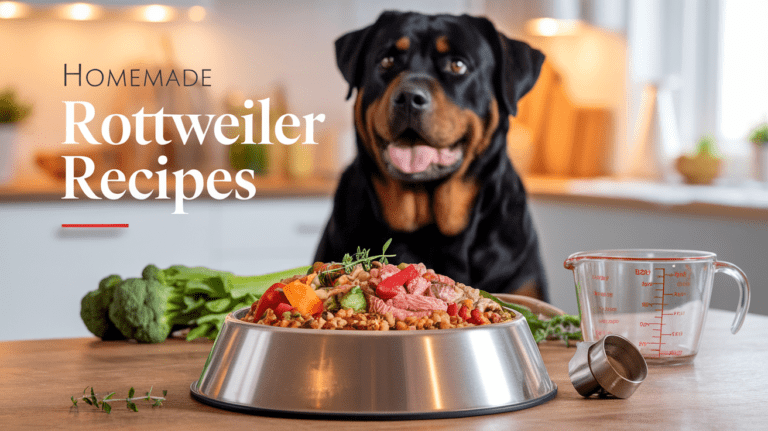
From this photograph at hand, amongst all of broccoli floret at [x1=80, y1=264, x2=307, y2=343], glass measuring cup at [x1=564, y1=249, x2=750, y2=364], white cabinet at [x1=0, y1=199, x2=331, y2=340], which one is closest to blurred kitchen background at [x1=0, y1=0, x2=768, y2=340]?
white cabinet at [x1=0, y1=199, x2=331, y2=340]

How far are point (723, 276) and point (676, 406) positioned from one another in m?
1.73

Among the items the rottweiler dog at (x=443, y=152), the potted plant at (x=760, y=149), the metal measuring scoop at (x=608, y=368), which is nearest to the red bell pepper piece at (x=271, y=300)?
the metal measuring scoop at (x=608, y=368)

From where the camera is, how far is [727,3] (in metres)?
3.34

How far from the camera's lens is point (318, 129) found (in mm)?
3887

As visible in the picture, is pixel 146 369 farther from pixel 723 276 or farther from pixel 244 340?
pixel 723 276

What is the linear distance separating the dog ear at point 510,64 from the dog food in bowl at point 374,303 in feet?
4.25

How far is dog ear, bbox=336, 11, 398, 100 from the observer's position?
2.14 m

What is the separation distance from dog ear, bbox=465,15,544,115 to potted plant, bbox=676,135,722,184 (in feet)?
4.29

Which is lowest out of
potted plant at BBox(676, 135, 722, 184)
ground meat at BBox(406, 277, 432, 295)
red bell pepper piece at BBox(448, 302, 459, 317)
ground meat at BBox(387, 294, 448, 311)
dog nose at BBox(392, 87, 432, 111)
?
red bell pepper piece at BBox(448, 302, 459, 317)

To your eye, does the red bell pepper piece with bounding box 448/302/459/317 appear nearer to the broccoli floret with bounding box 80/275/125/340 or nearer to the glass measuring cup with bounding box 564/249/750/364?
the glass measuring cup with bounding box 564/249/750/364

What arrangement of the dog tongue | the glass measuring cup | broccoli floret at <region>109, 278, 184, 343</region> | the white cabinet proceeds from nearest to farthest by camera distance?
the glass measuring cup, broccoli floret at <region>109, 278, 184, 343</region>, the dog tongue, the white cabinet

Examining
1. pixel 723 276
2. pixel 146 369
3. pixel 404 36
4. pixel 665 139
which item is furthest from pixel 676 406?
pixel 665 139

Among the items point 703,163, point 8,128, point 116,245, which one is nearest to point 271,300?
point 116,245

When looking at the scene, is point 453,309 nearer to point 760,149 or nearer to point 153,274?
point 153,274
